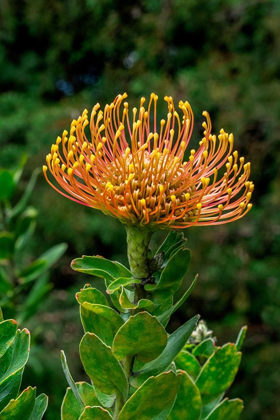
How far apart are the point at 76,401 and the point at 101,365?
9 cm

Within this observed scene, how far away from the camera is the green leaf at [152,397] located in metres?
0.53

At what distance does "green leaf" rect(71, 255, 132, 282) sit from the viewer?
593 millimetres

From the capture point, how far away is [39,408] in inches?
21.8

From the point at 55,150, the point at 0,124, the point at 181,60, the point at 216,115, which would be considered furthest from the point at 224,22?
the point at 55,150

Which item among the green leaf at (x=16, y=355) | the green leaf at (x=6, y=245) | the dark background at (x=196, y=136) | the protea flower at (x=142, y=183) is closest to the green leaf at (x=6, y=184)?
→ the green leaf at (x=6, y=245)

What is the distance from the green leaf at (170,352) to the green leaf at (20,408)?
0.12 metres

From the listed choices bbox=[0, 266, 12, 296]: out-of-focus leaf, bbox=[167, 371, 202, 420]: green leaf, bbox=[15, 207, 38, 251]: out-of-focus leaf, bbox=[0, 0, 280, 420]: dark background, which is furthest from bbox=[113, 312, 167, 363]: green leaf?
bbox=[0, 0, 280, 420]: dark background

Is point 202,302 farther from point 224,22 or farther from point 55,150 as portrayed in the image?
point 55,150

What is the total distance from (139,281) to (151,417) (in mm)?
141

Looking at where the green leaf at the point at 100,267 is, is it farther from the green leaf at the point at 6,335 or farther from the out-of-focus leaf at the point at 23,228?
the out-of-focus leaf at the point at 23,228

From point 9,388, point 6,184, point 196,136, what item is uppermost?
point 196,136

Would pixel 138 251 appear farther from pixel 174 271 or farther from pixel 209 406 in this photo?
pixel 209 406

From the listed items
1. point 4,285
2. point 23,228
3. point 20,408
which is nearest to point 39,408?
point 20,408

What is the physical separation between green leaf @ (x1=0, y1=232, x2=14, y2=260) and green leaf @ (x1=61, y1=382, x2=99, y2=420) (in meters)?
0.77
